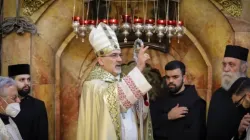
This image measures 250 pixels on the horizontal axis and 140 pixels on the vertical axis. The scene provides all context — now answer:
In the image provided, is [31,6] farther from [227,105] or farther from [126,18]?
[227,105]

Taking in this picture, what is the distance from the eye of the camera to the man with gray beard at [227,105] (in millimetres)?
5320

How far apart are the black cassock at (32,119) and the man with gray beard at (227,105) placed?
2.01 meters

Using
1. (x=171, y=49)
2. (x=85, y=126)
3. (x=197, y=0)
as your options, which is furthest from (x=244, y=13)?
(x=85, y=126)

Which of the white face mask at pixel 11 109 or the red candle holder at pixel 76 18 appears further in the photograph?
the red candle holder at pixel 76 18

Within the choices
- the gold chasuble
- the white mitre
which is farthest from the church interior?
the gold chasuble

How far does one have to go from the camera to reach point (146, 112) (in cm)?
480

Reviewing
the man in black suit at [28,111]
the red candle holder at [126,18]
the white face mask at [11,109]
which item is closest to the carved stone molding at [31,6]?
the man in black suit at [28,111]

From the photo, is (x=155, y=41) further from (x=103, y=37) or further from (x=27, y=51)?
(x=103, y=37)

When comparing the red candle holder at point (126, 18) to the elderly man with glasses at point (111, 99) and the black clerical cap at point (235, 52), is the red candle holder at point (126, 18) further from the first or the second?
the elderly man with glasses at point (111, 99)

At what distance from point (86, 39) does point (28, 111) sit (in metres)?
1.34

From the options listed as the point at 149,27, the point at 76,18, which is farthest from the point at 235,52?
the point at 76,18

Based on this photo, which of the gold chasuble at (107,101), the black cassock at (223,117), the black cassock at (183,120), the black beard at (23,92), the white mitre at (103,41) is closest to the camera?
the gold chasuble at (107,101)

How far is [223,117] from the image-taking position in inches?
213

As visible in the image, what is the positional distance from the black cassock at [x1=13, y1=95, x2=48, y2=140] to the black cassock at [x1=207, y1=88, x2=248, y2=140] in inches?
79.2
